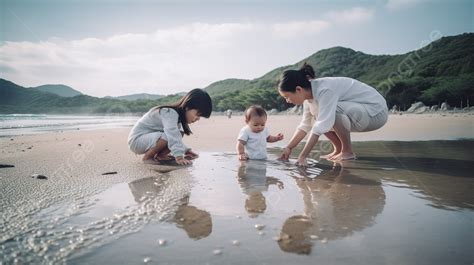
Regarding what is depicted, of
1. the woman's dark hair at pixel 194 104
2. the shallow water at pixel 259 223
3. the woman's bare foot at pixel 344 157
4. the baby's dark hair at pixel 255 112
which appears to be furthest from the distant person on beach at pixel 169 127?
the woman's bare foot at pixel 344 157

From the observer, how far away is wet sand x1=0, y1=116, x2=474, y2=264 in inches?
49.7

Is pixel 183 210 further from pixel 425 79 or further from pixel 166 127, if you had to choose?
pixel 425 79

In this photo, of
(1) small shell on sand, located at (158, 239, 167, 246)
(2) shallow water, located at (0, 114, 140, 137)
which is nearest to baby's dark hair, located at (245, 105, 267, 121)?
(1) small shell on sand, located at (158, 239, 167, 246)

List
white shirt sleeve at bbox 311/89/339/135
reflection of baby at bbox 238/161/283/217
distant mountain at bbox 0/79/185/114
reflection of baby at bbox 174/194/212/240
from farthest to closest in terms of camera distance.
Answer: distant mountain at bbox 0/79/185/114 < white shirt sleeve at bbox 311/89/339/135 < reflection of baby at bbox 238/161/283/217 < reflection of baby at bbox 174/194/212/240

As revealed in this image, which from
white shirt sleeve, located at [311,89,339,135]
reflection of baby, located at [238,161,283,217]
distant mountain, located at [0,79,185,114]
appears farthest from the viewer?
distant mountain, located at [0,79,185,114]

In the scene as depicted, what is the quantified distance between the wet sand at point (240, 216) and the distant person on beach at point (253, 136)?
94cm

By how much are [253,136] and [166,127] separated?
44.6 inches

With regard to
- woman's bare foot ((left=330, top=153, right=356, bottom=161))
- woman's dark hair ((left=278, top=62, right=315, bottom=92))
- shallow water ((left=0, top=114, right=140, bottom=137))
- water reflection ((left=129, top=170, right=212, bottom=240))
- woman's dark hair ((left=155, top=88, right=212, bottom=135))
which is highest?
woman's dark hair ((left=278, top=62, right=315, bottom=92))

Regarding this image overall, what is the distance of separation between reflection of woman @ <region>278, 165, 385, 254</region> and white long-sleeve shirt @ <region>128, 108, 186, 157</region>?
1564 mm

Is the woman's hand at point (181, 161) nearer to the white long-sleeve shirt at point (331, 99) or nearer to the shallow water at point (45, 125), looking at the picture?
the white long-sleeve shirt at point (331, 99)

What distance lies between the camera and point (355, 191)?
7.53ft

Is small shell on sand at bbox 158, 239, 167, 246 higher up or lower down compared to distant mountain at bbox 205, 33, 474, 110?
lower down

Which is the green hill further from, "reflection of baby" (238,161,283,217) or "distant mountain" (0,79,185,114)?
"reflection of baby" (238,161,283,217)

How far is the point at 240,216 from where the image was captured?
5.69 ft
